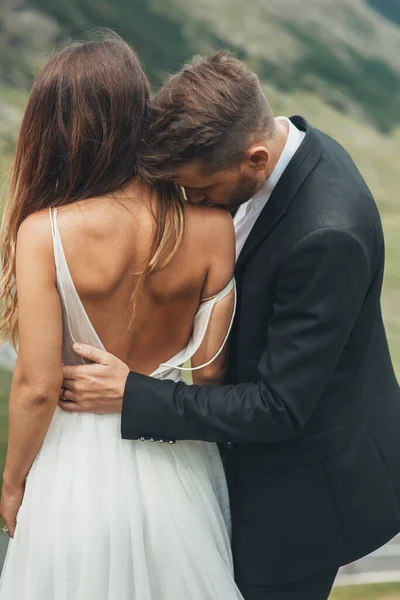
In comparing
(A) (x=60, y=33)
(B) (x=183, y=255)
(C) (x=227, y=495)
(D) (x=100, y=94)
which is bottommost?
(C) (x=227, y=495)

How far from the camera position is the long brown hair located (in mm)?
1257

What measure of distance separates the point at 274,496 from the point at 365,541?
22 centimetres

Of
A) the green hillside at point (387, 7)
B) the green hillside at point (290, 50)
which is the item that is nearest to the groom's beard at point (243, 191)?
the green hillside at point (290, 50)

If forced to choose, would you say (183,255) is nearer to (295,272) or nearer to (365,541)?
(295,272)

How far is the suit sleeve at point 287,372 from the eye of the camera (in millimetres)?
1298

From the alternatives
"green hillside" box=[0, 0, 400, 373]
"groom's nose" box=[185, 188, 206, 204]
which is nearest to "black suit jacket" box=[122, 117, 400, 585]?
"groom's nose" box=[185, 188, 206, 204]

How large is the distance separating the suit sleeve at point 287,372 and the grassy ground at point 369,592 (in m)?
1.25

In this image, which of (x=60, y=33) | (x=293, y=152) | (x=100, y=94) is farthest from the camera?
(x=60, y=33)

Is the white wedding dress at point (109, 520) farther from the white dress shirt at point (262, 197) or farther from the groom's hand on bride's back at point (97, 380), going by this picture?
the white dress shirt at point (262, 197)

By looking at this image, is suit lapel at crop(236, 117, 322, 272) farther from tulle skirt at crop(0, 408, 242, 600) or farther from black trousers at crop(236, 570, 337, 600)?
black trousers at crop(236, 570, 337, 600)

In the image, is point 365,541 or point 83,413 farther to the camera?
point 365,541

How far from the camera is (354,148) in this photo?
3.16 m

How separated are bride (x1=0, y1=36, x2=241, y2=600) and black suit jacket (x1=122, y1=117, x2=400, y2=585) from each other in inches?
2.5

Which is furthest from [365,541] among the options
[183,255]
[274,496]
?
[183,255]
